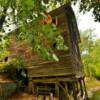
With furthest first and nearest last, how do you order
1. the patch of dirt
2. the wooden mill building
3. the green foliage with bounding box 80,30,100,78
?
the green foliage with bounding box 80,30,100,78 → the patch of dirt → the wooden mill building

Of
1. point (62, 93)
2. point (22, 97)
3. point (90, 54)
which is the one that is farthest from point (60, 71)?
point (90, 54)

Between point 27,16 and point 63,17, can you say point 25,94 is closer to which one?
point 63,17

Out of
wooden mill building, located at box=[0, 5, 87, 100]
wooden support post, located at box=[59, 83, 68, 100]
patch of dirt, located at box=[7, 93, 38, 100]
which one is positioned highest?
wooden mill building, located at box=[0, 5, 87, 100]

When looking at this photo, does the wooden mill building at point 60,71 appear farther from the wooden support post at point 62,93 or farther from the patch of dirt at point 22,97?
the patch of dirt at point 22,97

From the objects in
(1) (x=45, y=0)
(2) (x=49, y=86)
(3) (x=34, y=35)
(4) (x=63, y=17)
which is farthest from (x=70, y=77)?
(3) (x=34, y=35)

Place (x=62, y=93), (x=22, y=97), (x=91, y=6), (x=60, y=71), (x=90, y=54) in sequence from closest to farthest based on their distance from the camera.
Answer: (x=91, y=6) < (x=60, y=71) < (x=62, y=93) < (x=22, y=97) < (x=90, y=54)

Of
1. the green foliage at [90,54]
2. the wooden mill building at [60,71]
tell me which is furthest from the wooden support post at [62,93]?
the green foliage at [90,54]

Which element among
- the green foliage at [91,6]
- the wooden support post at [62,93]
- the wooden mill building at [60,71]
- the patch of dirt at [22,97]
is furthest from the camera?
the patch of dirt at [22,97]

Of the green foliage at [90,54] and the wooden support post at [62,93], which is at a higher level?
the green foliage at [90,54]

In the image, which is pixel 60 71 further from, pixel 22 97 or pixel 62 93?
pixel 22 97

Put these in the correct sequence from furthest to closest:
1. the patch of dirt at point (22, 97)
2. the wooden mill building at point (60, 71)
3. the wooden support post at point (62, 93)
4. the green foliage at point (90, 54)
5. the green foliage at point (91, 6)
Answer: the green foliage at point (90, 54)
the patch of dirt at point (22, 97)
the wooden support post at point (62, 93)
the wooden mill building at point (60, 71)
the green foliage at point (91, 6)

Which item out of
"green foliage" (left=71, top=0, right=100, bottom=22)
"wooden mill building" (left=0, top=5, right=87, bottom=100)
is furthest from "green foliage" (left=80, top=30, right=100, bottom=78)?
"green foliage" (left=71, top=0, right=100, bottom=22)

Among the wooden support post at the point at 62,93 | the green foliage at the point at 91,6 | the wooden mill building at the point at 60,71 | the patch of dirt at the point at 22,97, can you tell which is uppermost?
the green foliage at the point at 91,6

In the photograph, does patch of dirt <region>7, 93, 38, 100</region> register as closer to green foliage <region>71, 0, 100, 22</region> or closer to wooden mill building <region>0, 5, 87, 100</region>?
wooden mill building <region>0, 5, 87, 100</region>
